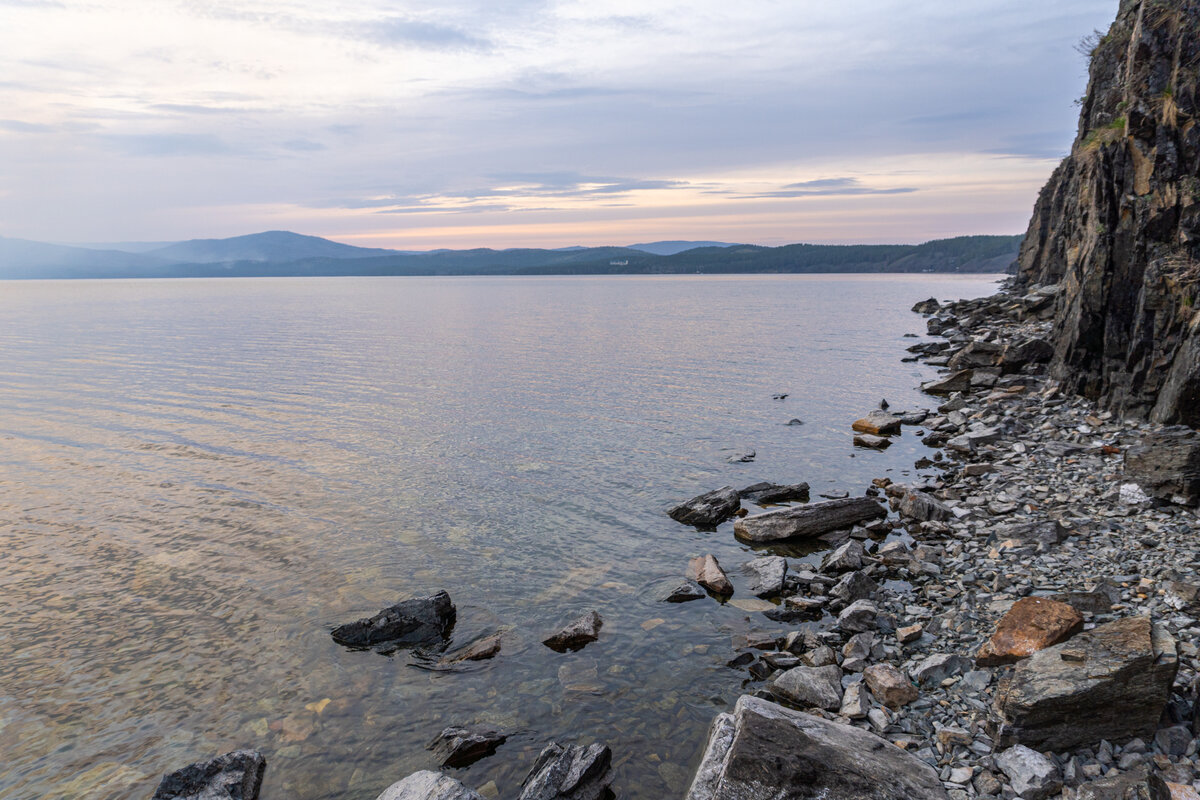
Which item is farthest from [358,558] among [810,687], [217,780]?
[810,687]

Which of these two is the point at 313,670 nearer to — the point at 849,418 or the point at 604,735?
the point at 604,735

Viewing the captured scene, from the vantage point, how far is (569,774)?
359 inches

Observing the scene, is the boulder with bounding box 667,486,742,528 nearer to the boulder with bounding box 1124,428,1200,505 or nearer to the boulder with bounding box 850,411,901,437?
the boulder with bounding box 1124,428,1200,505

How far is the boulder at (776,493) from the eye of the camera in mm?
21016

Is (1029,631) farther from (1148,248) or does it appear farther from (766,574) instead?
(1148,248)

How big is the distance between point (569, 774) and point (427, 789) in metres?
1.93

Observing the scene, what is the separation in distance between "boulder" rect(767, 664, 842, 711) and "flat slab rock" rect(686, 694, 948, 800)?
1761 mm

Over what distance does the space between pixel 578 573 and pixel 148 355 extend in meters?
54.2

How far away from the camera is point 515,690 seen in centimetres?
1162

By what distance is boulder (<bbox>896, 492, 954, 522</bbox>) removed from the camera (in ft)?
58.5

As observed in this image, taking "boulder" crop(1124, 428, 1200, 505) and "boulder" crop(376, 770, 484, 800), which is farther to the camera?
"boulder" crop(1124, 428, 1200, 505)

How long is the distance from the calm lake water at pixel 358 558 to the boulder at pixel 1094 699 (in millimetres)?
4468

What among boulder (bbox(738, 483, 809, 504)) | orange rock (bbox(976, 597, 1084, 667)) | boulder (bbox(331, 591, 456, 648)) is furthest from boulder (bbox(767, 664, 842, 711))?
boulder (bbox(738, 483, 809, 504))

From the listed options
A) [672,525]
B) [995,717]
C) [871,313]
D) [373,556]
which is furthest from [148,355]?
[871,313]
